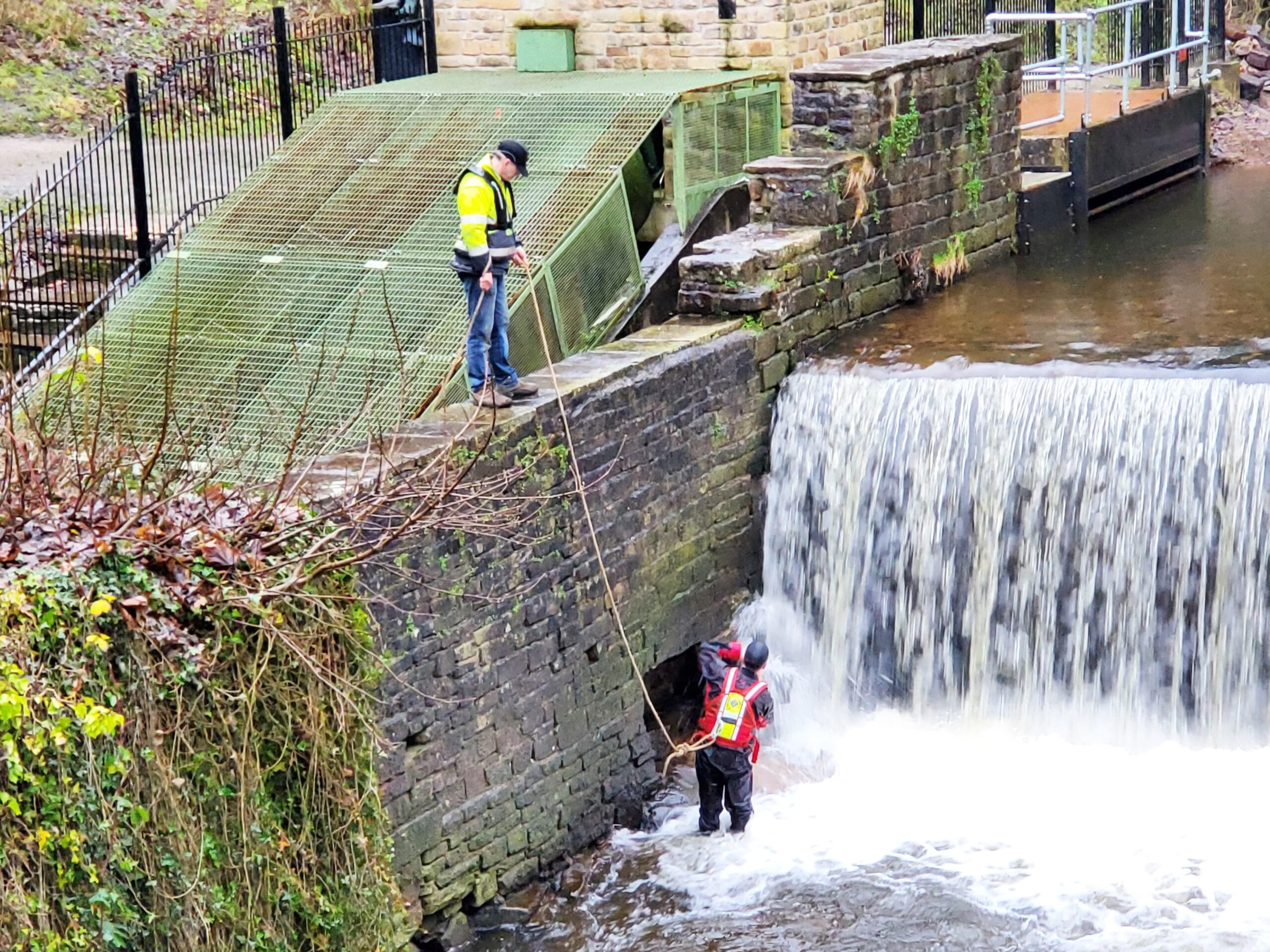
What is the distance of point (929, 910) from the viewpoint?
32.0 ft

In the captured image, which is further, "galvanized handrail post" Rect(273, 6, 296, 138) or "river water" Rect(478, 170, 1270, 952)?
"galvanized handrail post" Rect(273, 6, 296, 138)

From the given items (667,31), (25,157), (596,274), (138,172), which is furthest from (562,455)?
(25,157)

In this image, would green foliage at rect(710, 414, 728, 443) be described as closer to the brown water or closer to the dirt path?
the brown water

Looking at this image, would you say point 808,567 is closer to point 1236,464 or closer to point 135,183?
point 1236,464

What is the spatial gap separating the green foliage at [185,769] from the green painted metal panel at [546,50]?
7781mm

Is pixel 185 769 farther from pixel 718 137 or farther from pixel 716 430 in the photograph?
pixel 718 137

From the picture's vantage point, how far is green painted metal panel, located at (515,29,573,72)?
1542cm

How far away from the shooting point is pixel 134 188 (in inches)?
564

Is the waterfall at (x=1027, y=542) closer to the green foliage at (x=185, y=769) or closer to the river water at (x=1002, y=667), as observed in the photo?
the river water at (x=1002, y=667)

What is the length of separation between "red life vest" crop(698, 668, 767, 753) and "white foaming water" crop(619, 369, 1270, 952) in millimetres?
605

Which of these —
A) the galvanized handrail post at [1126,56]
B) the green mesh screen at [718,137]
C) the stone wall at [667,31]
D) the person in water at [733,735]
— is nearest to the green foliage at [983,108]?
the stone wall at [667,31]

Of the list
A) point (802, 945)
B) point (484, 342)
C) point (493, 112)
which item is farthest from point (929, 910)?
point (493, 112)

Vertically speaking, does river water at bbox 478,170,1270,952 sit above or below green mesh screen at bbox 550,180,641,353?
below

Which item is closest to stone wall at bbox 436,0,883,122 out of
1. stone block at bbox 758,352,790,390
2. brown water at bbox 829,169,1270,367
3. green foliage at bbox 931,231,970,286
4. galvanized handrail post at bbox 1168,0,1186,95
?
green foliage at bbox 931,231,970,286
